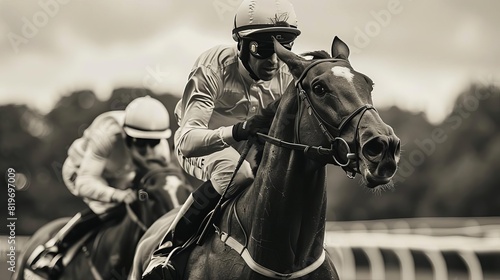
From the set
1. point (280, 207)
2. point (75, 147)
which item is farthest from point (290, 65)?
point (75, 147)

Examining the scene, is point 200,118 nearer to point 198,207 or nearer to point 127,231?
point 198,207

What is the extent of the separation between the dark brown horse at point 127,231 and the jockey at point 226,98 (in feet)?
7.22

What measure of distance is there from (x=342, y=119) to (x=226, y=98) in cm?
141

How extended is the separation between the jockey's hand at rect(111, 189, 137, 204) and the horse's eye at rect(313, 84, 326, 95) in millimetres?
4046

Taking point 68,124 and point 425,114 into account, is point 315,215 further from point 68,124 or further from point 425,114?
point 68,124

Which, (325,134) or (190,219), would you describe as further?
(190,219)

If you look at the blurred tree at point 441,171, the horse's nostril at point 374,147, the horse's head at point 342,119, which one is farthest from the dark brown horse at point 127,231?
the blurred tree at point 441,171

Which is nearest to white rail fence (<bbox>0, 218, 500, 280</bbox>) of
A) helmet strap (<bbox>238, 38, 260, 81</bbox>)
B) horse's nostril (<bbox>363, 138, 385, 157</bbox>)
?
helmet strap (<bbox>238, 38, 260, 81</bbox>)

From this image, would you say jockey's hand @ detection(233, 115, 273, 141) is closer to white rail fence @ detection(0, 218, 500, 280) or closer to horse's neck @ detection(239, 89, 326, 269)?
horse's neck @ detection(239, 89, 326, 269)

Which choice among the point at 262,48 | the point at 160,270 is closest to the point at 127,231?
the point at 160,270

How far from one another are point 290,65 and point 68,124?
20921mm

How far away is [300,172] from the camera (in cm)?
401

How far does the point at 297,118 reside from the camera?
4.00m

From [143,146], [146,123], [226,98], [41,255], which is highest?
[226,98]
